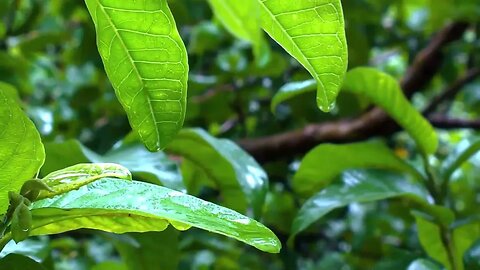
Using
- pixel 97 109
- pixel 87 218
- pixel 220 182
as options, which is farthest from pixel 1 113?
pixel 97 109

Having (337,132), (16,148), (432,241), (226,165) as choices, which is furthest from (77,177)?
(337,132)

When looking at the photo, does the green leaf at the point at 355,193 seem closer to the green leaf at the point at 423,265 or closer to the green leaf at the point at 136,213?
the green leaf at the point at 423,265

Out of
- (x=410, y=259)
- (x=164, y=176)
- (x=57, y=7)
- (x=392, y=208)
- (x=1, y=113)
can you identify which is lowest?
(x=392, y=208)

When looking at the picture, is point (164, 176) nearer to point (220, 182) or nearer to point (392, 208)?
point (220, 182)

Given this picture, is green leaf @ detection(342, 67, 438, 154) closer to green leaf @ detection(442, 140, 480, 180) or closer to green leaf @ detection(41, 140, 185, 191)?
green leaf @ detection(442, 140, 480, 180)

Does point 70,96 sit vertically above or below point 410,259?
below

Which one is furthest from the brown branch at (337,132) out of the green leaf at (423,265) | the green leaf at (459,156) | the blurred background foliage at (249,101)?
the green leaf at (423,265)

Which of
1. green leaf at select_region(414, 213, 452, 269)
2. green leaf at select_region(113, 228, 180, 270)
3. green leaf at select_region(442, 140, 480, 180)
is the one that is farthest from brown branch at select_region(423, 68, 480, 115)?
green leaf at select_region(113, 228, 180, 270)
